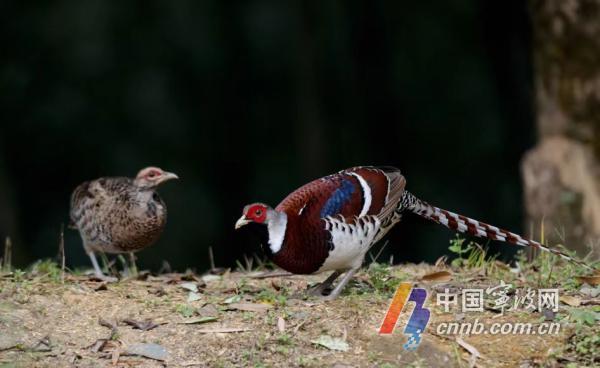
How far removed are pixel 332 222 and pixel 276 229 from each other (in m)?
0.32

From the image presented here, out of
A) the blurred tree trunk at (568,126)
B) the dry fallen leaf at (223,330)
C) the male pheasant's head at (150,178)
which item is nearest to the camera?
the dry fallen leaf at (223,330)

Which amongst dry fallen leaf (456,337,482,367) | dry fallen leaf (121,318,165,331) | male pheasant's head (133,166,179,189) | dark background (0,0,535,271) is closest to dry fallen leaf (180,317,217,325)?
dry fallen leaf (121,318,165,331)

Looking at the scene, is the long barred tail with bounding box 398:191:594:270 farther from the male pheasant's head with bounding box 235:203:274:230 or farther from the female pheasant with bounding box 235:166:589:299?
the male pheasant's head with bounding box 235:203:274:230

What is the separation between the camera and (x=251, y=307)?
18.5 feet

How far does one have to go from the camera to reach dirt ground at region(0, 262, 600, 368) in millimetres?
5070

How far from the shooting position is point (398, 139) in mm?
14961

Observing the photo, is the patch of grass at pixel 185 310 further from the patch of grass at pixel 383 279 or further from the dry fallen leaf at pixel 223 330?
the patch of grass at pixel 383 279

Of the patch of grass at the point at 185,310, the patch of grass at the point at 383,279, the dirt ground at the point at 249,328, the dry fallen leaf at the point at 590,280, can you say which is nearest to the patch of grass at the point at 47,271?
the dirt ground at the point at 249,328

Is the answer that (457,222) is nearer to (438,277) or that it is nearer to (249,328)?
(438,277)

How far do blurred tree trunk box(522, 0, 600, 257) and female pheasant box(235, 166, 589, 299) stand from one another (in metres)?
2.61

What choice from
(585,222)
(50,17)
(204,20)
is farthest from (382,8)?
(585,222)

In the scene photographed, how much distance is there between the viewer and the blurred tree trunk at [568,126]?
8.55 meters

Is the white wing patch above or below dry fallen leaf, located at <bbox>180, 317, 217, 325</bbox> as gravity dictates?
above

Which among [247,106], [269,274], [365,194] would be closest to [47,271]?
[269,274]
